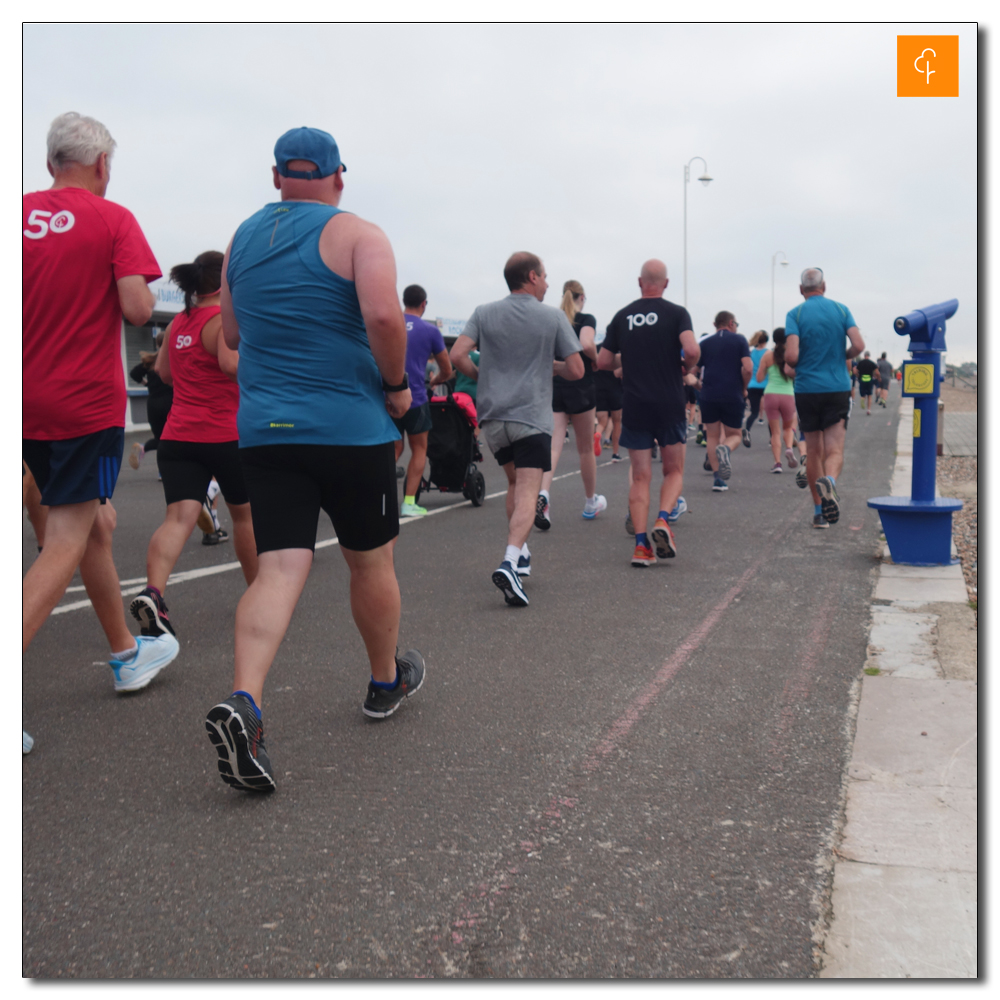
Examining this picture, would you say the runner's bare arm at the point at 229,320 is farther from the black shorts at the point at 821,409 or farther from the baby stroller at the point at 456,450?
the baby stroller at the point at 456,450

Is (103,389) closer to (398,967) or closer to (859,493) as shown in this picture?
(398,967)

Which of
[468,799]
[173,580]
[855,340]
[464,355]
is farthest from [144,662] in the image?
[855,340]

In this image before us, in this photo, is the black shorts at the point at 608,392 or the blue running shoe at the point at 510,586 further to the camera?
the black shorts at the point at 608,392

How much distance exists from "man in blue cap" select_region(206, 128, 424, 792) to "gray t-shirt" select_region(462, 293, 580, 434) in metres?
2.62

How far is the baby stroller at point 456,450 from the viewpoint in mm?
9836

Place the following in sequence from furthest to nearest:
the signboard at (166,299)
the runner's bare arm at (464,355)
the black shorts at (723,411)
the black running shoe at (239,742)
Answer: the signboard at (166,299)
the black shorts at (723,411)
the runner's bare arm at (464,355)
the black running shoe at (239,742)

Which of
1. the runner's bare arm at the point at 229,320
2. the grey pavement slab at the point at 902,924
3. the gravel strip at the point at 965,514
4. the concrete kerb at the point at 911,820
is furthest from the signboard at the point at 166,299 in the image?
the grey pavement slab at the point at 902,924

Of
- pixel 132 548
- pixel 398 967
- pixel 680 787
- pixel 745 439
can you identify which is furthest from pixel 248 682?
pixel 745 439

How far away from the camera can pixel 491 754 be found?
125 inches

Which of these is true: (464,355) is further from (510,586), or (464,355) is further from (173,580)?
(173,580)

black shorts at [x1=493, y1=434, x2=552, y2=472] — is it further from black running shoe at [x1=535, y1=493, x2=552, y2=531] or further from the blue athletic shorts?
Result: black running shoe at [x1=535, y1=493, x2=552, y2=531]

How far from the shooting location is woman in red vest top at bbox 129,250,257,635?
4688 mm

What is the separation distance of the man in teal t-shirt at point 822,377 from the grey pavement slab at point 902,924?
227 inches

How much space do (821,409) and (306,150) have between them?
19.2 ft
